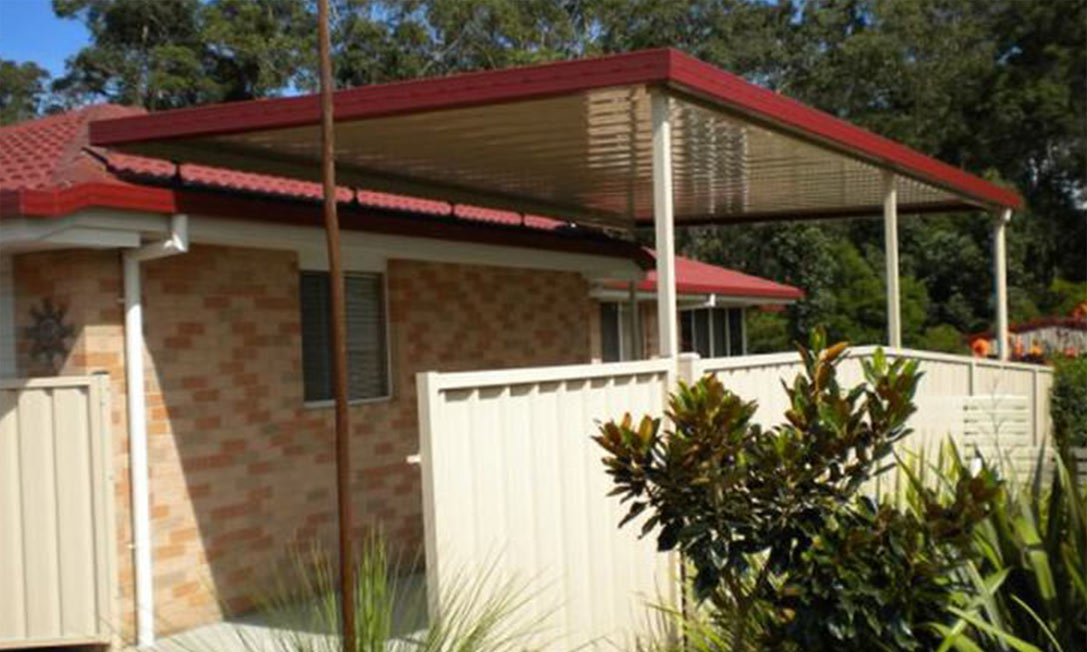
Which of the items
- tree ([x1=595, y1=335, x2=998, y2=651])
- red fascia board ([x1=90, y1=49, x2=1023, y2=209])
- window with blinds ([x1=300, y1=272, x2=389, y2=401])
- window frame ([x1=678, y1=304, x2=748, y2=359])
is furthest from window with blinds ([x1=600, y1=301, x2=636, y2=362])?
tree ([x1=595, y1=335, x2=998, y2=651])

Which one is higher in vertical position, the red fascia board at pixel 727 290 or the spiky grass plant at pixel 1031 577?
the red fascia board at pixel 727 290

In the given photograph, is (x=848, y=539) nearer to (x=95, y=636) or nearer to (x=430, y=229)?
(x=95, y=636)

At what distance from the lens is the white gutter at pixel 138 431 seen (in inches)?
295

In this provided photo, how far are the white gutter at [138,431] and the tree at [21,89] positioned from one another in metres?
37.3

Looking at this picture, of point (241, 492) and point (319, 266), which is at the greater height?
point (319, 266)

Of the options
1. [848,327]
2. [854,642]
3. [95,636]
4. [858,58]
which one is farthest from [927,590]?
[858,58]

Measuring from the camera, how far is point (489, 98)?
21.7 feet

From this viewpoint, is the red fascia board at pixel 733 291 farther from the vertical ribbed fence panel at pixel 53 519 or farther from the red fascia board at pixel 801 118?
the vertical ribbed fence panel at pixel 53 519

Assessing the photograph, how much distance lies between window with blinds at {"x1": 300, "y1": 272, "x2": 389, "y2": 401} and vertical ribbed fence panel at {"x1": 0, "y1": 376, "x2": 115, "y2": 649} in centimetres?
218

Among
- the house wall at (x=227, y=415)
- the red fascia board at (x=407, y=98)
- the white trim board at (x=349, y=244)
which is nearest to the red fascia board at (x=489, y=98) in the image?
the red fascia board at (x=407, y=98)

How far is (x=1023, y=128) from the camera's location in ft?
148

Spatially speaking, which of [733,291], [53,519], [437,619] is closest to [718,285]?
[733,291]

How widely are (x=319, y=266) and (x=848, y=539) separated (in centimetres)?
563

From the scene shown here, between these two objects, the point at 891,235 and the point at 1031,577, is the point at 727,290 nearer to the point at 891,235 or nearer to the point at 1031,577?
the point at 891,235
